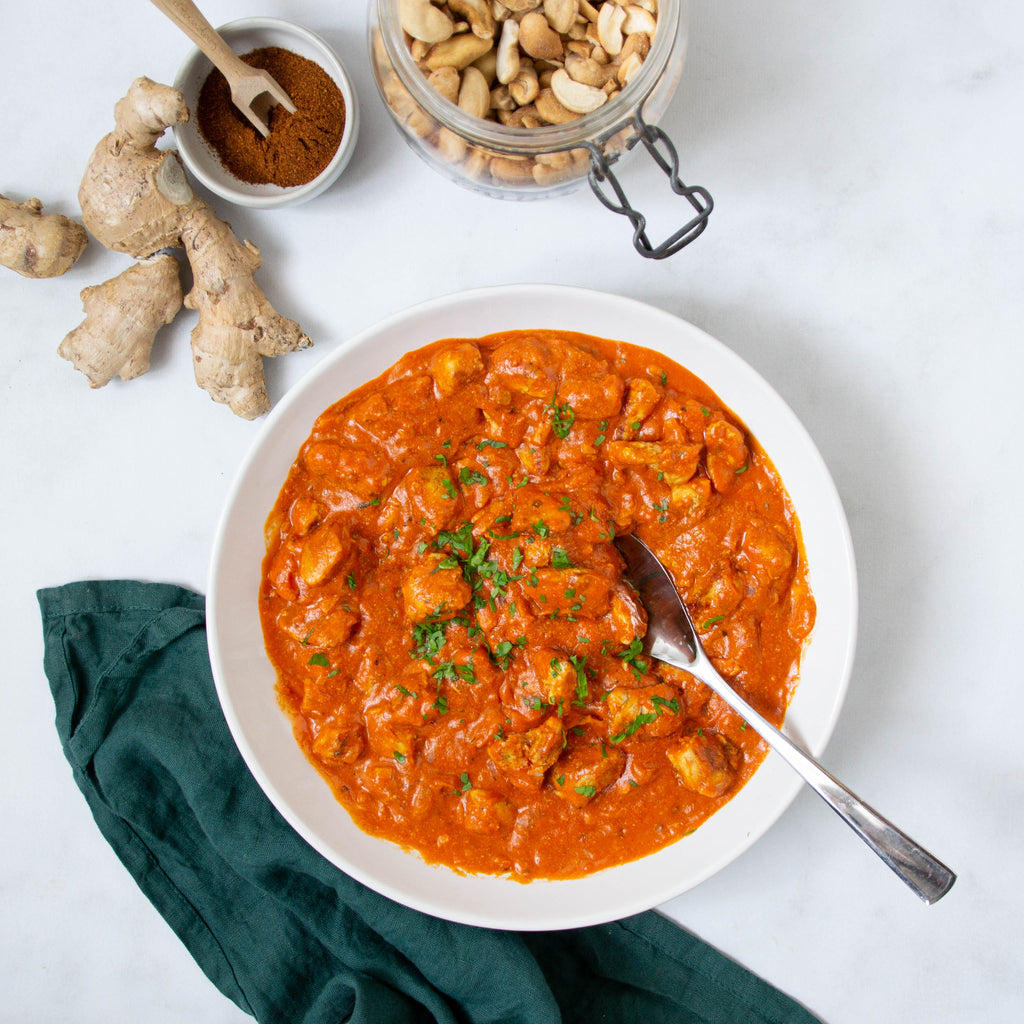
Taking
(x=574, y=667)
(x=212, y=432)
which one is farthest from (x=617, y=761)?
(x=212, y=432)

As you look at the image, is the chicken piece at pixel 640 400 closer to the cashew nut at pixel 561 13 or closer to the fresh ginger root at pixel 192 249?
the cashew nut at pixel 561 13

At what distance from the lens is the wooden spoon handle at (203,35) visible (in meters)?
2.91

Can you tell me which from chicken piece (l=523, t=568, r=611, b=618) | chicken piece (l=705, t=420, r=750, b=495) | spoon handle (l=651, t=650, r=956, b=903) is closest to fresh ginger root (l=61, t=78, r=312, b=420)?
chicken piece (l=523, t=568, r=611, b=618)

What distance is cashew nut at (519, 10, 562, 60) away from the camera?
9.48 feet

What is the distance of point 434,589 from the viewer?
122 inches

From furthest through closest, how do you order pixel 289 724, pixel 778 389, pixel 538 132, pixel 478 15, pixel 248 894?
1. pixel 248 894
2. pixel 778 389
3. pixel 289 724
4. pixel 478 15
5. pixel 538 132

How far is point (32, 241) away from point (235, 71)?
111cm

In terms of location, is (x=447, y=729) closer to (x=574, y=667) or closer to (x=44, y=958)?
(x=574, y=667)

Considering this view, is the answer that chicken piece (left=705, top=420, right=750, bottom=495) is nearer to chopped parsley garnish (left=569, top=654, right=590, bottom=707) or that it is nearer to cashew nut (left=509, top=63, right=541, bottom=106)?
chopped parsley garnish (left=569, top=654, right=590, bottom=707)

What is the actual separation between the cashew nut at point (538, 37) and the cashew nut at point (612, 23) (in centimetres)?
15

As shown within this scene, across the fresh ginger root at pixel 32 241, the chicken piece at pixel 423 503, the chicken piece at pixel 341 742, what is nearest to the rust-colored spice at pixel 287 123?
the fresh ginger root at pixel 32 241

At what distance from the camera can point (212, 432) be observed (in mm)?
3707

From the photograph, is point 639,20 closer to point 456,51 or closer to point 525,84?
point 525,84

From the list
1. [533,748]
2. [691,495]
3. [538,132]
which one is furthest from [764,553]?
[538,132]
